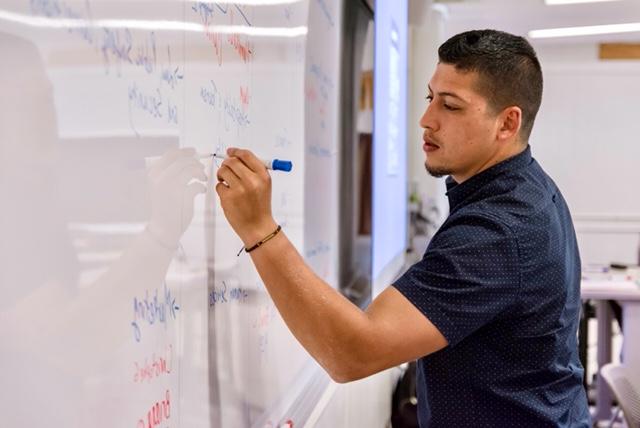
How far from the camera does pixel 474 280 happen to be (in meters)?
1.00

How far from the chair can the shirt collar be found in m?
1.08

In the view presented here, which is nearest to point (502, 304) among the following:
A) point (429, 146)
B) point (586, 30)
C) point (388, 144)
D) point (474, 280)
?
point (474, 280)

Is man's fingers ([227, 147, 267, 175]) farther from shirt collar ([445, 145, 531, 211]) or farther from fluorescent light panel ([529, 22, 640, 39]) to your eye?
fluorescent light panel ([529, 22, 640, 39])

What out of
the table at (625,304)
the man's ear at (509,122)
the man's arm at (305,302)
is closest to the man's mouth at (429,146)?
the man's ear at (509,122)

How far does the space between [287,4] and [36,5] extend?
78 cm

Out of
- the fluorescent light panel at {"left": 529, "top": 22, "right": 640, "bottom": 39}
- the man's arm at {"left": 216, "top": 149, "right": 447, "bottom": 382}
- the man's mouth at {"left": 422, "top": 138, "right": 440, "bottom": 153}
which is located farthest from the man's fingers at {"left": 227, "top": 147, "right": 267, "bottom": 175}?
the fluorescent light panel at {"left": 529, "top": 22, "right": 640, "bottom": 39}

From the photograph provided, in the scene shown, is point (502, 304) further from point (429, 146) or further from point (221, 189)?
point (221, 189)

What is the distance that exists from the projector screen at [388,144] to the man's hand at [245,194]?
143cm

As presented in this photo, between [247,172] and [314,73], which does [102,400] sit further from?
[314,73]

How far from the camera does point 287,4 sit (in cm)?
129

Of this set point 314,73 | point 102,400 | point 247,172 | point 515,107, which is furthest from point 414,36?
point 102,400

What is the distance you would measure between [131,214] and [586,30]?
529cm

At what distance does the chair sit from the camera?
192cm

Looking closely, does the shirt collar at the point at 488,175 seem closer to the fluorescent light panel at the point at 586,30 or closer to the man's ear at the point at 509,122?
the man's ear at the point at 509,122
